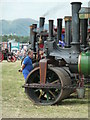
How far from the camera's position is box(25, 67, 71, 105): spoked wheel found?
5.86 m

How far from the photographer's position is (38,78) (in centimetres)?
626

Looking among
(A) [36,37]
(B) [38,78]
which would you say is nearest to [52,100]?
(B) [38,78]

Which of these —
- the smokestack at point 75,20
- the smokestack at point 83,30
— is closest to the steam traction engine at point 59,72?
the smokestack at point 75,20

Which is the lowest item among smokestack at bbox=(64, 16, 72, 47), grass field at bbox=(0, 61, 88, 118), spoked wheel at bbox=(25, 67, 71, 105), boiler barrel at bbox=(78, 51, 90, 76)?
grass field at bbox=(0, 61, 88, 118)

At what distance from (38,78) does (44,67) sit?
1.07ft

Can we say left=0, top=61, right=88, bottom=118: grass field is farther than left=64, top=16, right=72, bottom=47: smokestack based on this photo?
No

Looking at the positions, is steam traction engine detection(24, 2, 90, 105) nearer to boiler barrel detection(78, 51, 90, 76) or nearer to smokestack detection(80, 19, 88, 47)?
boiler barrel detection(78, 51, 90, 76)

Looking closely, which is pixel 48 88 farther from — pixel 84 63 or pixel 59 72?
pixel 84 63

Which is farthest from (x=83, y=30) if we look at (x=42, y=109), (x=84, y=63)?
(x=42, y=109)

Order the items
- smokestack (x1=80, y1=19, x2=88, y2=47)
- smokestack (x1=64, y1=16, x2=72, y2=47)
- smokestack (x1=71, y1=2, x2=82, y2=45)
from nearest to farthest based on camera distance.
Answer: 1. smokestack (x1=71, y1=2, x2=82, y2=45)
2. smokestack (x1=80, y1=19, x2=88, y2=47)
3. smokestack (x1=64, y1=16, x2=72, y2=47)

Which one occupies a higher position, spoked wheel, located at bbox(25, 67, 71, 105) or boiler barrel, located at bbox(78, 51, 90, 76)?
boiler barrel, located at bbox(78, 51, 90, 76)

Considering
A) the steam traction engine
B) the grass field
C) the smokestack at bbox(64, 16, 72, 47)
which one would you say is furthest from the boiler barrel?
the smokestack at bbox(64, 16, 72, 47)

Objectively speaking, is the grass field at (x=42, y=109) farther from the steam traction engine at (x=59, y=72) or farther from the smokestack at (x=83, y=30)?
the smokestack at (x=83, y=30)

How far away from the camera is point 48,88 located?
5.99 meters
